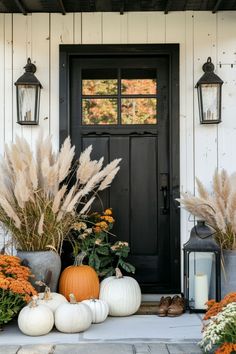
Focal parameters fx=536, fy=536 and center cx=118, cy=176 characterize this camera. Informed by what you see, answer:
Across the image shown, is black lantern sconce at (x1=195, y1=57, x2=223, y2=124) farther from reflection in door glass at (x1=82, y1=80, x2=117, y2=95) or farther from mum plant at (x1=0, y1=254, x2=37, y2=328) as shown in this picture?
mum plant at (x1=0, y1=254, x2=37, y2=328)

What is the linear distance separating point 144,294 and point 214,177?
4.00 feet

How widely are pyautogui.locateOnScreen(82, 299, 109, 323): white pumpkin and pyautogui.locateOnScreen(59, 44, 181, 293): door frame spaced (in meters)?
0.94

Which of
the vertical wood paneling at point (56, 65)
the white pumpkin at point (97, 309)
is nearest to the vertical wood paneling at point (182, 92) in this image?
the vertical wood paneling at point (56, 65)

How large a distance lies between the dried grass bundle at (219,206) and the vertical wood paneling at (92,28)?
1554mm

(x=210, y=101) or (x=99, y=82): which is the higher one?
(x=99, y=82)

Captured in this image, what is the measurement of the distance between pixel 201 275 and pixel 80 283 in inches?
37.2

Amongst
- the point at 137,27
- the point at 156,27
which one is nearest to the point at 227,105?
the point at 156,27

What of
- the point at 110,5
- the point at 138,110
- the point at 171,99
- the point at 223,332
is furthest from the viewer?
the point at 138,110

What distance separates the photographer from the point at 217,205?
4160mm

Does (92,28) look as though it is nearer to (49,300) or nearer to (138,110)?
(138,110)

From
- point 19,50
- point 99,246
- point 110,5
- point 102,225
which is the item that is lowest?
point 99,246

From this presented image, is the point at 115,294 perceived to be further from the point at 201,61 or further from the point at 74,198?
the point at 201,61

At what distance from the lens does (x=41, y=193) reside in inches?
165

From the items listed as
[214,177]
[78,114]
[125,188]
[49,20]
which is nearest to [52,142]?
[78,114]
